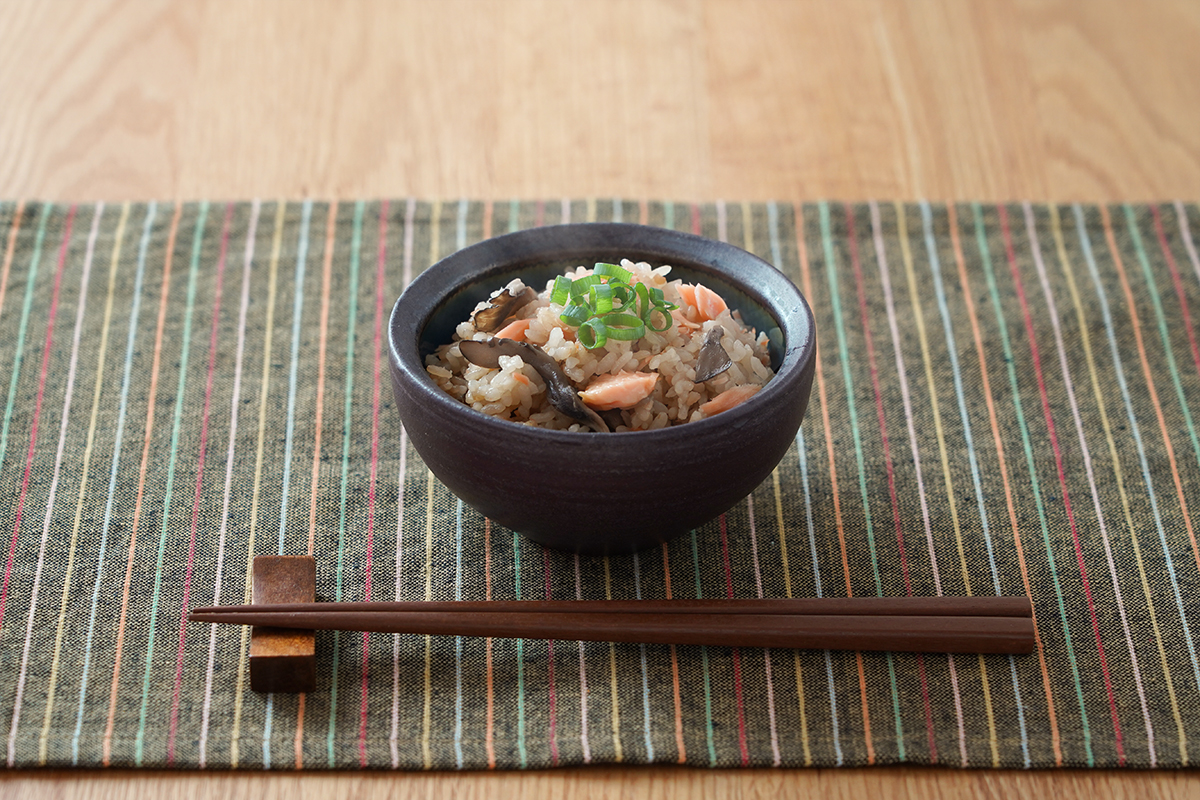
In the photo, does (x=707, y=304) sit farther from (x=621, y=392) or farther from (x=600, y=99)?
(x=600, y=99)

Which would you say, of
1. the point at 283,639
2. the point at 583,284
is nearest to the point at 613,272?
the point at 583,284

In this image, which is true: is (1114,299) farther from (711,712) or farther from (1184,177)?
(711,712)

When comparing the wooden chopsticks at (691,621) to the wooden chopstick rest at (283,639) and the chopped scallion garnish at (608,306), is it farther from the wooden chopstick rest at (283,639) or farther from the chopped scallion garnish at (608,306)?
the chopped scallion garnish at (608,306)

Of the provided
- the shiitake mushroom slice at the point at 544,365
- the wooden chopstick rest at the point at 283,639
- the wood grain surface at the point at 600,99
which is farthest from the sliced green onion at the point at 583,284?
the wood grain surface at the point at 600,99

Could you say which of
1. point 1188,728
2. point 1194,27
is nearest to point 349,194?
point 1188,728

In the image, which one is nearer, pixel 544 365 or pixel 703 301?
pixel 544 365
